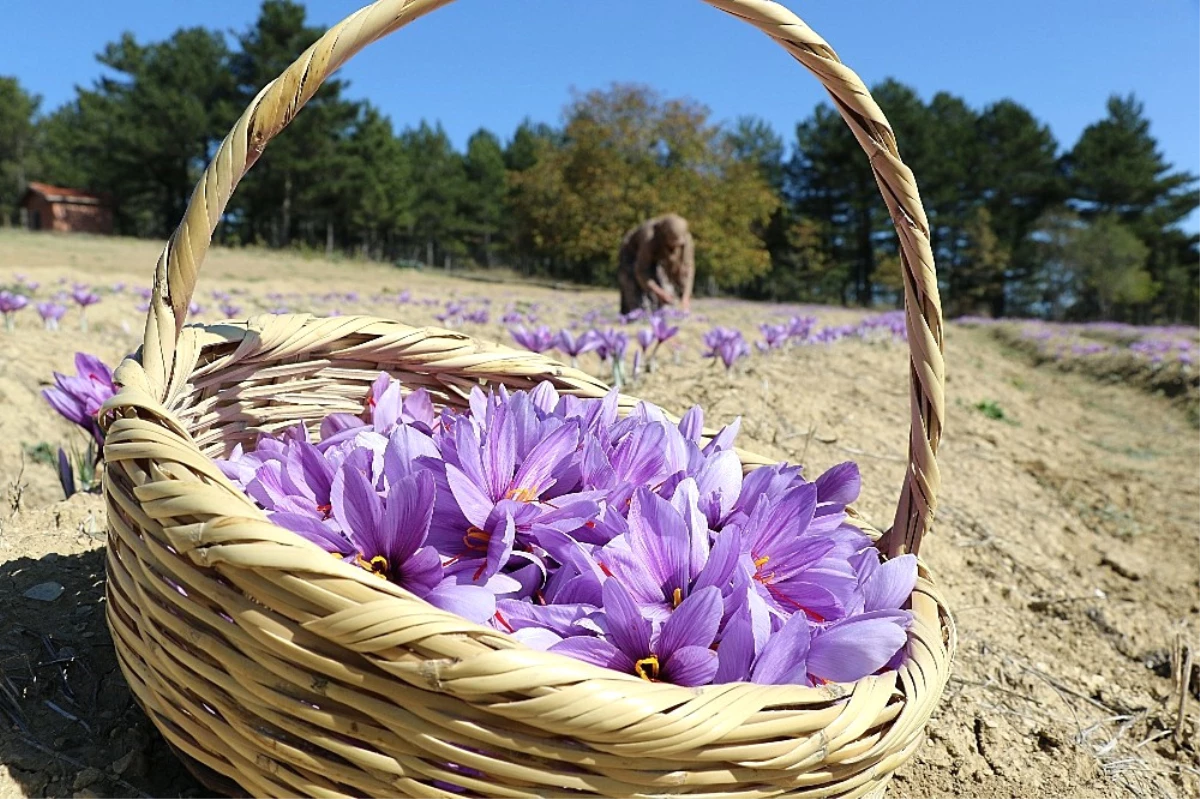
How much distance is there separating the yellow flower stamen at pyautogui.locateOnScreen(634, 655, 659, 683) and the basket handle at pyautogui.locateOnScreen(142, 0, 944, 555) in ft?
1.63

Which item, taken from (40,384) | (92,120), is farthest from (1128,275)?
(92,120)

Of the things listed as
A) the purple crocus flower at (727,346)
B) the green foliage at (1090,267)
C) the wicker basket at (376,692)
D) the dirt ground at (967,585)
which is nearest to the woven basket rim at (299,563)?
the wicker basket at (376,692)

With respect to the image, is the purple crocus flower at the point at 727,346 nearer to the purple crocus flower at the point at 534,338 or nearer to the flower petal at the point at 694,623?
the purple crocus flower at the point at 534,338

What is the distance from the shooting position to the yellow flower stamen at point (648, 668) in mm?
846

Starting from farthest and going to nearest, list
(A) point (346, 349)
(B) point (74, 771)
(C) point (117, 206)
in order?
1. (C) point (117, 206)
2. (A) point (346, 349)
3. (B) point (74, 771)

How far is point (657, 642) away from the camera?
2.79 feet

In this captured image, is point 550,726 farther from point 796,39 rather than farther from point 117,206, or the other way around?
point 117,206

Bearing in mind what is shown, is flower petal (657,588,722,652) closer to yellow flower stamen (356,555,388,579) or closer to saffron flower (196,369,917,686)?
saffron flower (196,369,917,686)

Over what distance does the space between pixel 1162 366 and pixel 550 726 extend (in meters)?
12.3

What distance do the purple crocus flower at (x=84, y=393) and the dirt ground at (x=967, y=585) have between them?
0.26 m

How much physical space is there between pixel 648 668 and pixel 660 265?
30.3 feet

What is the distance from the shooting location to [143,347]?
1100mm

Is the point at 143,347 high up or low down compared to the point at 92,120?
down

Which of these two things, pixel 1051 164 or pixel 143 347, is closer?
pixel 143 347
